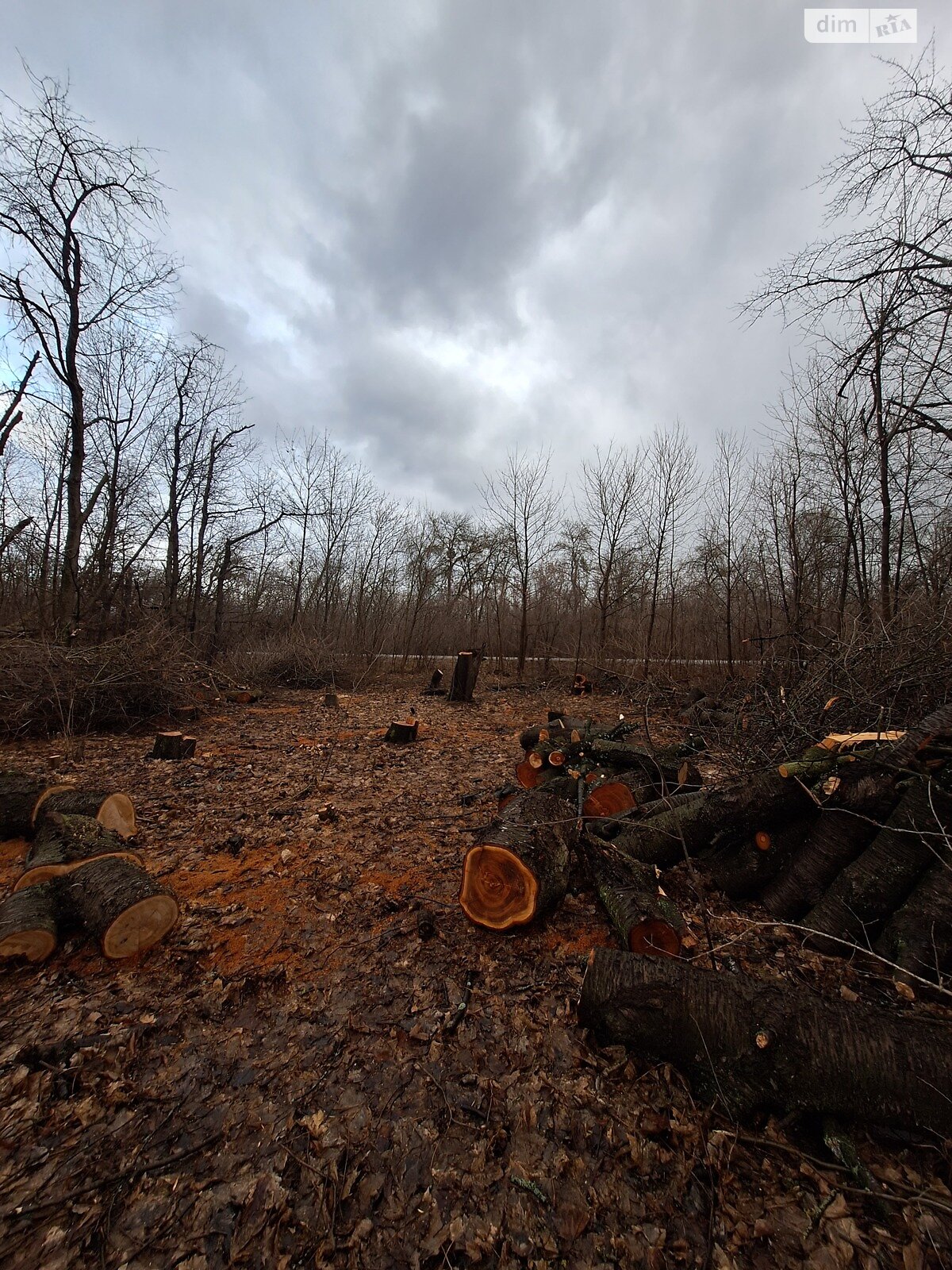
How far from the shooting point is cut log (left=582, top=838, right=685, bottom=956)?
2.55 m

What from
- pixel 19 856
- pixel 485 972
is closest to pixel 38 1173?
pixel 485 972

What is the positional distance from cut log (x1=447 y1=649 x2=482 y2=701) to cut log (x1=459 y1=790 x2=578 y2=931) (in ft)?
30.2

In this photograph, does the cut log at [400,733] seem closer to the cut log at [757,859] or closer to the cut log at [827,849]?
the cut log at [757,859]

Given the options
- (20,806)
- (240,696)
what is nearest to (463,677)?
(240,696)

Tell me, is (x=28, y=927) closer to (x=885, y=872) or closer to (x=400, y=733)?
(x=885, y=872)

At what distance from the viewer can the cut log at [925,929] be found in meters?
2.32

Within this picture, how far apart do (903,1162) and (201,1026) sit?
298 centimetres

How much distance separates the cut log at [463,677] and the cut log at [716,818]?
8609 mm

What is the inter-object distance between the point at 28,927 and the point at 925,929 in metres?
4.89

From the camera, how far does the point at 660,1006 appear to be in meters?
1.99

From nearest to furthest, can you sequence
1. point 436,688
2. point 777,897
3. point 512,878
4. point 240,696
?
1. point 512,878
2. point 777,897
3. point 240,696
4. point 436,688

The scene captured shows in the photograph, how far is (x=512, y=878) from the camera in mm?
2906

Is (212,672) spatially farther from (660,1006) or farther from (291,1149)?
(660,1006)

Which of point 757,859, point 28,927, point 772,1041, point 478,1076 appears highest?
point 757,859
